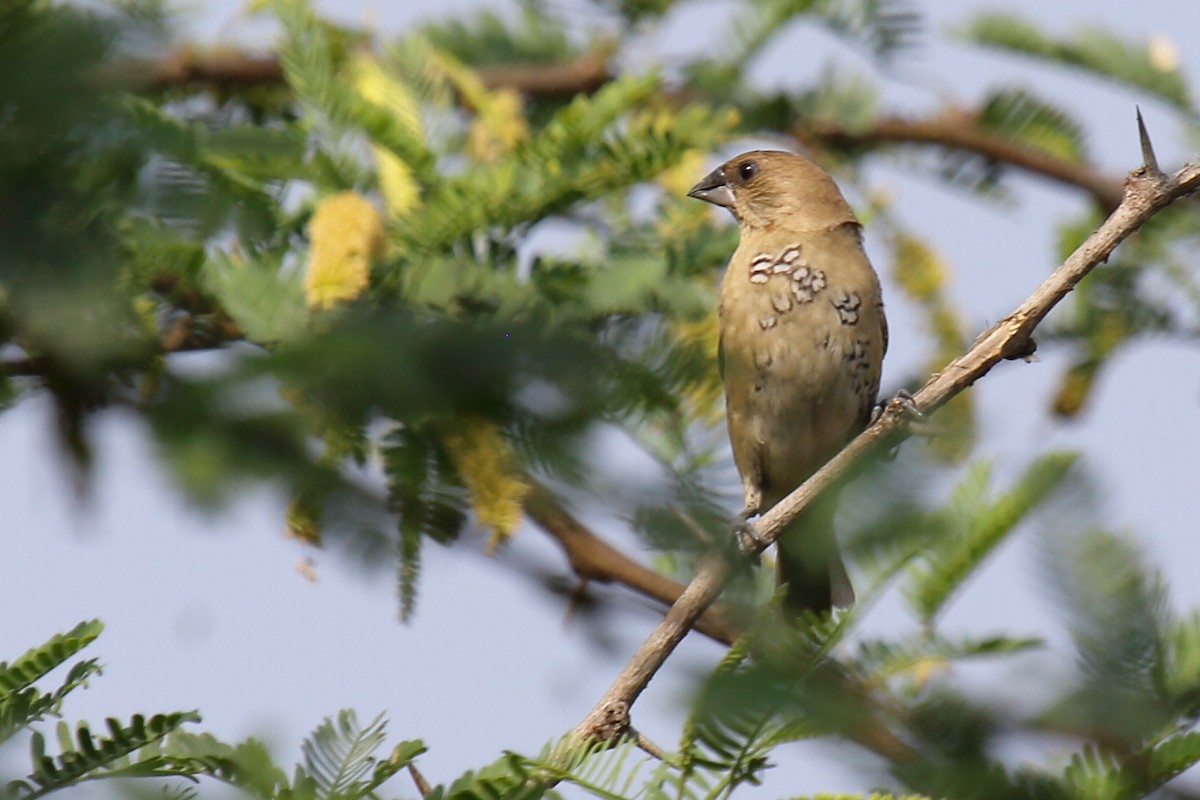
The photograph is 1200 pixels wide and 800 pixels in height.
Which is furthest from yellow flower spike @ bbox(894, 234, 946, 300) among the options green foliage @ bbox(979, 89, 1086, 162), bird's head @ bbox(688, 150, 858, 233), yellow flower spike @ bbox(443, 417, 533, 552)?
yellow flower spike @ bbox(443, 417, 533, 552)

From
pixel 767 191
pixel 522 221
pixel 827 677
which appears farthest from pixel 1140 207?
pixel 767 191

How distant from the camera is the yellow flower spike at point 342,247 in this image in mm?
2330

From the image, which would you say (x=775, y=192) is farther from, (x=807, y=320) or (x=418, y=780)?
(x=418, y=780)

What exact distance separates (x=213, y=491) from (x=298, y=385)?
0.09m

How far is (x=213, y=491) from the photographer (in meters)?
0.97

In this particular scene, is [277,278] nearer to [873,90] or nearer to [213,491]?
[213,491]

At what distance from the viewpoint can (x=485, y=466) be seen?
1140 millimetres

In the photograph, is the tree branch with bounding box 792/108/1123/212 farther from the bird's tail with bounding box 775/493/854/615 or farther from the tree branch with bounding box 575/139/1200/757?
the bird's tail with bounding box 775/493/854/615

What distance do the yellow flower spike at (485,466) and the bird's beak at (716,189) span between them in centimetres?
446

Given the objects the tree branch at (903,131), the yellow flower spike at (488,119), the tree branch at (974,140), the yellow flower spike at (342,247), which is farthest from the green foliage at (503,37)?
the yellow flower spike at (342,247)

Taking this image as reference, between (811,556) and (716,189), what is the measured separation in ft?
15.0

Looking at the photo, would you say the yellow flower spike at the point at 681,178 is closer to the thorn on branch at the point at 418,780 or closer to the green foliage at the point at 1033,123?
the green foliage at the point at 1033,123

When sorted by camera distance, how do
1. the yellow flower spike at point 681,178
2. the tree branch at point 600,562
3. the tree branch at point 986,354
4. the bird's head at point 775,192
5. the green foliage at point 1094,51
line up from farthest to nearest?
the bird's head at point 775,192, the green foliage at point 1094,51, the yellow flower spike at point 681,178, the tree branch at point 986,354, the tree branch at point 600,562

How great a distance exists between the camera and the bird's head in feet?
18.5
